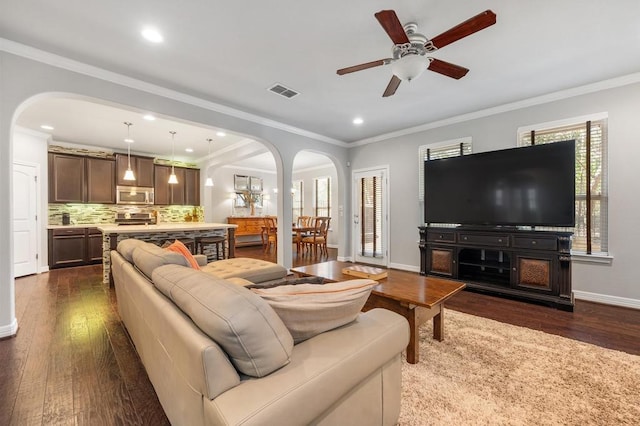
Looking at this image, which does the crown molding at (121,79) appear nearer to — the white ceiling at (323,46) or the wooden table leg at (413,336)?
the white ceiling at (323,46)

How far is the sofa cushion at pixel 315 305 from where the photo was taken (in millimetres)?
1106

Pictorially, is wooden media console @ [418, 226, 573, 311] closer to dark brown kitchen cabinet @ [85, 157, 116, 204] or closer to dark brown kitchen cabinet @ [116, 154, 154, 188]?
dark brown kitchen cabinet @ [116, 154, 154, 188]

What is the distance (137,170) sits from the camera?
22.6 ft

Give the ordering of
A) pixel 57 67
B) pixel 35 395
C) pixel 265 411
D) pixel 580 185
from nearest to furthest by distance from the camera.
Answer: pixel 265 411
pixel 35 395
pixel 57 67
pixel 580 185

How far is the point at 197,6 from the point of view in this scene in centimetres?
213

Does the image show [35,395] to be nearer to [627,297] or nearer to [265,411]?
[265,411]

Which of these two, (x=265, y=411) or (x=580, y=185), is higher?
(x=580, y=185)

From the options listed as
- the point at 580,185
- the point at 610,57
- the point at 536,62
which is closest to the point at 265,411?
the point at 536,62

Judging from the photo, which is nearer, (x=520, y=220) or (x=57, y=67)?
(x=57, y=67)

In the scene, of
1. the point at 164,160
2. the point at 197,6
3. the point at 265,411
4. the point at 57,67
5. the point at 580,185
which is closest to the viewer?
the point at 265,411

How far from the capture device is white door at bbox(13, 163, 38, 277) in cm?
485

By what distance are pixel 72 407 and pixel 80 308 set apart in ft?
6.96

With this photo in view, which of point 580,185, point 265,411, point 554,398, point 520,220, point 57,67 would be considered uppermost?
point 57,67

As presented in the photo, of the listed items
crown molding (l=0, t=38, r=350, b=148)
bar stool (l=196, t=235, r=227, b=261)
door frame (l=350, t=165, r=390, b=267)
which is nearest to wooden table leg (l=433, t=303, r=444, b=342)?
door frame (l=350, t=165, r=390, b=267)
